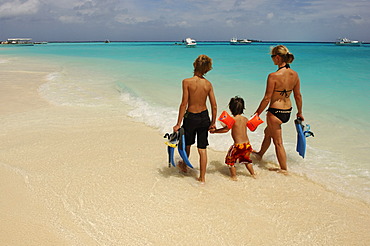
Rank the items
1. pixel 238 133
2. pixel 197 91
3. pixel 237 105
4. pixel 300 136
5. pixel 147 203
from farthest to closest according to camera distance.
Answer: pixel 300 136 < pixel 238 133 < pixel 237 105 < pixel 197 91 < pixel 147 203

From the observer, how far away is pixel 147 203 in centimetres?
317

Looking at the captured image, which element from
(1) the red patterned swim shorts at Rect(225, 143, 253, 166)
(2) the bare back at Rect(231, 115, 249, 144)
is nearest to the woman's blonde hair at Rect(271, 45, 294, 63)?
(2) the bare back at Rect(231, 115, 249, 144)

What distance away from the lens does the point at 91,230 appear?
2.67 meters

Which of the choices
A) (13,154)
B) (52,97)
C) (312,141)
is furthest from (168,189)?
(52,97)

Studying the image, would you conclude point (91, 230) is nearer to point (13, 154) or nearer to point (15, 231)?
point (15, 231)

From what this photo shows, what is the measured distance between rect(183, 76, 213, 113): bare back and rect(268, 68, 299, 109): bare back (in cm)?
94

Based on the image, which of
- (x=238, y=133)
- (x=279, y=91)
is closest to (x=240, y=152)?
(x=238, y=133)

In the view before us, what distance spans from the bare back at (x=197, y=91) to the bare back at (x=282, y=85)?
3.08 ft

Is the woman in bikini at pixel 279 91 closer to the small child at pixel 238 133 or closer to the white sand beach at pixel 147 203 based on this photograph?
the small child at pixel 238 133

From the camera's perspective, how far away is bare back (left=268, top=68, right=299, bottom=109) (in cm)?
354

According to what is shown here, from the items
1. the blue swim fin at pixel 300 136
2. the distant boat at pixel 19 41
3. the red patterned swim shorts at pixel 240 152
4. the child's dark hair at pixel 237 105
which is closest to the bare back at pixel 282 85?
the blue swim fin at pixel 300 136

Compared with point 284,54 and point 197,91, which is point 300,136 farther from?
point 197,91

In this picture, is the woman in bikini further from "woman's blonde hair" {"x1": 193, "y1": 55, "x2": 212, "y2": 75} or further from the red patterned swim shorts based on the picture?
"woman's blonde hair" {"x1": 193, "y1": 55, "x2": 212, "y2": 75}

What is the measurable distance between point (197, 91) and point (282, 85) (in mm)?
1215
